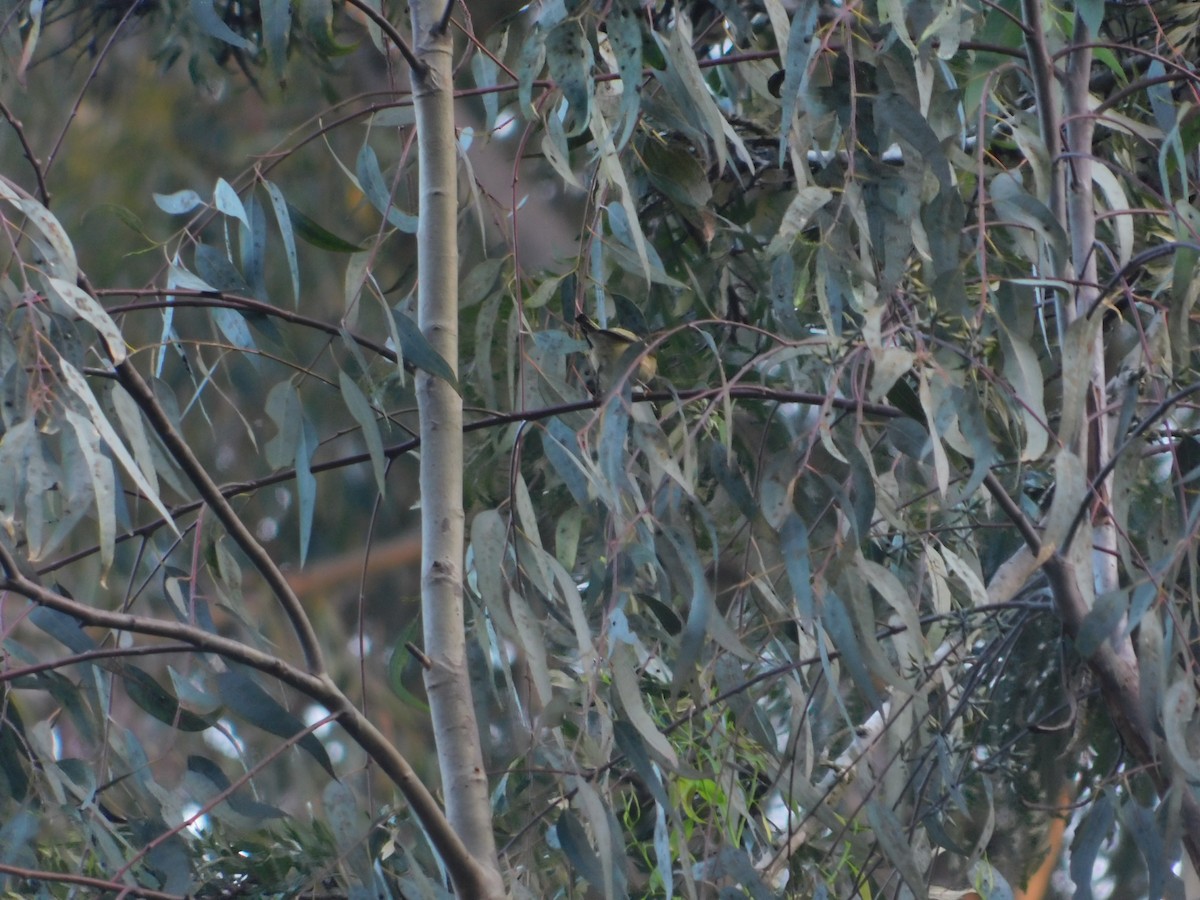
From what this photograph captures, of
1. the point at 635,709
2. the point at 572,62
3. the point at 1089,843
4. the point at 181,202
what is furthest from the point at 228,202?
the point at 1089,843

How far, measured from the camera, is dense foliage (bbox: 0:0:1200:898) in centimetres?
96

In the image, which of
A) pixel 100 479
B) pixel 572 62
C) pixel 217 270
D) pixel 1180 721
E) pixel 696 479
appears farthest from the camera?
pixel 696 479

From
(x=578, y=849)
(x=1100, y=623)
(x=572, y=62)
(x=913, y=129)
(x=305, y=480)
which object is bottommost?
(x=578, y=849)

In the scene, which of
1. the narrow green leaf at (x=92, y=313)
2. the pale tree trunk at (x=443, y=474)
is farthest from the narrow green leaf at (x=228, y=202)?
the narrow green leaf at (x=92, y=313)

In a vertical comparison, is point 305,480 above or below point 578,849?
above

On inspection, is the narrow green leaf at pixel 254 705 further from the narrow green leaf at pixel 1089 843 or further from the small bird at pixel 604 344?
the narrow green leaf at pixel 1089 843

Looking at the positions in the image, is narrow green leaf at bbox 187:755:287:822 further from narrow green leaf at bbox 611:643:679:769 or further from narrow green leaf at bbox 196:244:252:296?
narrow green leaf at bbox 196:244:252:296

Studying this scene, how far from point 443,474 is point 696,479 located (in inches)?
11.4

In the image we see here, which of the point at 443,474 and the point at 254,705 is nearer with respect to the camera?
the point at 254,705

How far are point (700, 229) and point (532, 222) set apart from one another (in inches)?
44.3

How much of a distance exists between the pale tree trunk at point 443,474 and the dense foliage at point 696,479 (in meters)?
0.04

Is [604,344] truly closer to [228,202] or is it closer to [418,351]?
[418,351]

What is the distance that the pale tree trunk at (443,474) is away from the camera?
1023 mm

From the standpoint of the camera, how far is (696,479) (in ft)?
4.20
